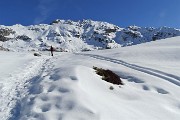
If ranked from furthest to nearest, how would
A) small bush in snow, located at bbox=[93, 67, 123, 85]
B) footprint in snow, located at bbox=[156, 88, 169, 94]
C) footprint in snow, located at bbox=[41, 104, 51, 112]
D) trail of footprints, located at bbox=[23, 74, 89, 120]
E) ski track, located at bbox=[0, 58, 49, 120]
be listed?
small bush in snow, located at bbox=[93, 67, 123, 85] → footprint in snow, located at bbox=[156, 88, 169, 94] → ski track, located at bbox=[0, 58, 49, 120] → footprint in snow, located at bbox=[41, 104, 51, 112] → trail of footprints, located at bbox=[23, 74, 89, 120]

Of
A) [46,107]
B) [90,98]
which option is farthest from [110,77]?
[46,107]

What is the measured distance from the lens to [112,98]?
49.2 ft

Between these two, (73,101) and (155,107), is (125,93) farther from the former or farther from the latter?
(73,101)

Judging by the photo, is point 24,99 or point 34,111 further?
point 24,99

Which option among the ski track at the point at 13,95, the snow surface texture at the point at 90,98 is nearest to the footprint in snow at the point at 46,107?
the snow surface texture at the point at 90,98

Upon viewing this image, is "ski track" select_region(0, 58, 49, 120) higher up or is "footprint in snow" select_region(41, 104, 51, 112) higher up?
"footprint in snow" select_region(41, 104, 51, 112)

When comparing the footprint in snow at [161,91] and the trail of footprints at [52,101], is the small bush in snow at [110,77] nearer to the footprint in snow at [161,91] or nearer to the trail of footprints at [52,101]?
the footprint in snow at [161,91]

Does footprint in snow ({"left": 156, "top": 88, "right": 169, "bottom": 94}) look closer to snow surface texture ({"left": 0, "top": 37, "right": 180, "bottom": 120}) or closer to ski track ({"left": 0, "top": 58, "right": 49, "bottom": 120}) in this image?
snow surface texture ({"left": 0, "top": 37, "right": 180, "bottom": 120})

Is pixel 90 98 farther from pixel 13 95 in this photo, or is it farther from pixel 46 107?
pixel 13 95

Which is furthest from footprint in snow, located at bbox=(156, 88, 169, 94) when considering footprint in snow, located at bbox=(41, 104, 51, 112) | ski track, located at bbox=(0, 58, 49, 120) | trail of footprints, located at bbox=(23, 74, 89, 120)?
ski track, located at bbox=(0, 58, 49, 120)

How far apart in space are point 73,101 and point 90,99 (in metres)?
0.77

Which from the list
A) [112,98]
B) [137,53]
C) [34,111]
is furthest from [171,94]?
[137,53]

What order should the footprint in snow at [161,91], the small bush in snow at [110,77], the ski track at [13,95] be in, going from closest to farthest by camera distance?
1. the ski track at [13,95]
2. the footprint in snow at [161,91]
3. the small bush in snow at [110,77]

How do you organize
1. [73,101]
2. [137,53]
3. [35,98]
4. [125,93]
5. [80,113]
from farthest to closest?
[137,53]
[125,93]
[35,98]
[73,101]
[80,113]
